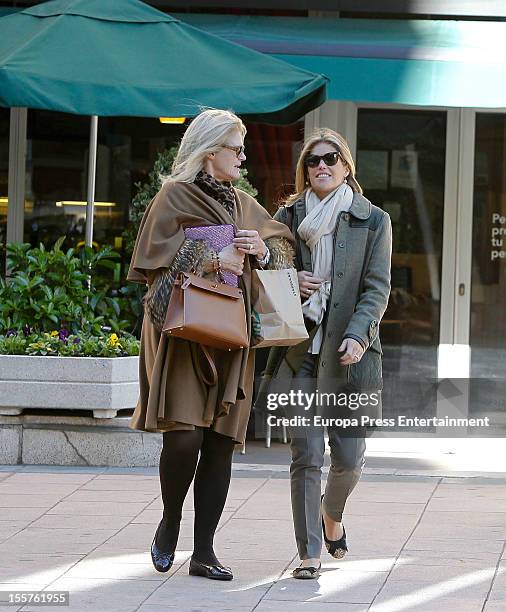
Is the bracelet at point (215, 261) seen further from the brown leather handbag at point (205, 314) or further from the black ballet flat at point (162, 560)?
the black ballet flat at point (162, 560)

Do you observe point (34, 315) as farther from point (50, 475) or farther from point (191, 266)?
point (191, 266)

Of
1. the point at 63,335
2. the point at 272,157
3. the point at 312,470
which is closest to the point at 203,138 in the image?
the point at 312,470

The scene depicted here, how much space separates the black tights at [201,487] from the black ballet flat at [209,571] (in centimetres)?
2

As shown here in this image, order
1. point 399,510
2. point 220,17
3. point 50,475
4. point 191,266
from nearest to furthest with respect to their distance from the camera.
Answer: point 191,266 < point 399,510 < point 50,475 < point 220,17

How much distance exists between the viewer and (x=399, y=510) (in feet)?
21.2

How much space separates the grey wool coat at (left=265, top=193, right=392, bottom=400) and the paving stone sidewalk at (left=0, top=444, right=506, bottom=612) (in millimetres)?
813

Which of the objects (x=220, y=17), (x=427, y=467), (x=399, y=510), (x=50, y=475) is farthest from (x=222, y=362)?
(x=220, y=17)

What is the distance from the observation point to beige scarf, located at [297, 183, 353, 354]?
199 inches

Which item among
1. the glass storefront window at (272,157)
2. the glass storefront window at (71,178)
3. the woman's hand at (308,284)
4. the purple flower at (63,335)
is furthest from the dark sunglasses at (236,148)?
the glass storefront window at (71,178)

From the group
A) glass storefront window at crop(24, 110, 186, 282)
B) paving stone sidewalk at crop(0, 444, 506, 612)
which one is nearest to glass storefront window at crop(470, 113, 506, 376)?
paving stone sidewalk at crop(0, 444, 506, 612)

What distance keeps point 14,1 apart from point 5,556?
549cm

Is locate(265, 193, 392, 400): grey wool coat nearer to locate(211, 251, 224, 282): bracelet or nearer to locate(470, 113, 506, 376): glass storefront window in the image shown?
locate(211, 251, 224, 282): bracelet

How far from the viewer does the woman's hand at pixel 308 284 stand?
5027 millimetres

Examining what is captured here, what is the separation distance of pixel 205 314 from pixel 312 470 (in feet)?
2.63
